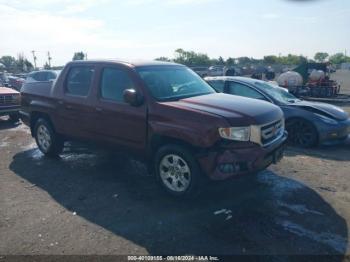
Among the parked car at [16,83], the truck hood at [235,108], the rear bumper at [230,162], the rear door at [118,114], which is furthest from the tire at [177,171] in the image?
the parked car at [16,83]

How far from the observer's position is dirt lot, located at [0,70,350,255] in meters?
3.69

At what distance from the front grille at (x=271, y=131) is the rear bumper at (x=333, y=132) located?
102 inches

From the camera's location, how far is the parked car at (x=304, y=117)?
7387 millimetres

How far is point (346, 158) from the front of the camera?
269 inches

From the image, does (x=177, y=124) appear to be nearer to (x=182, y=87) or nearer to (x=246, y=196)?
(x=182, y=87)

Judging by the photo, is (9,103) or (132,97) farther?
(9,103)

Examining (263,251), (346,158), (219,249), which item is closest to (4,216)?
(219,249)

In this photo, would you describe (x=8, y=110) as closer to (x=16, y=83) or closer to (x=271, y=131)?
(x=271, y=131)

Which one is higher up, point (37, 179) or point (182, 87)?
point (182, 87)

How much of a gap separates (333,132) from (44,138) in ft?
20.3

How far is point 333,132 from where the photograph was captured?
7.35 metres

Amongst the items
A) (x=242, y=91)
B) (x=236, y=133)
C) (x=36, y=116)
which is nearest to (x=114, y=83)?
(x=236, y=133)

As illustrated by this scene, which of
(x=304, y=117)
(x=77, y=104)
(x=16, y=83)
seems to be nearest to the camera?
(x=77, y=104)

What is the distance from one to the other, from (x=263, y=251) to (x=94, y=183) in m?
3.09
